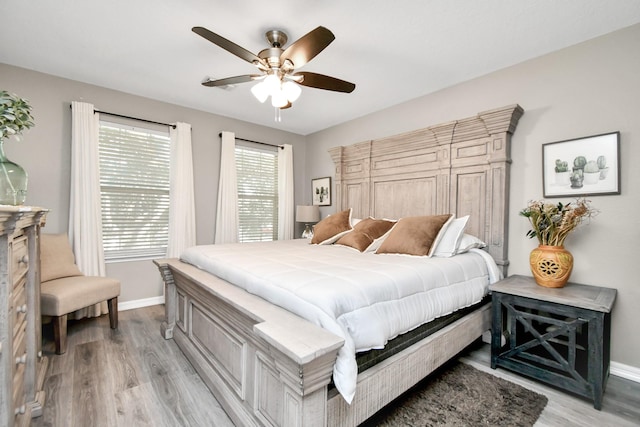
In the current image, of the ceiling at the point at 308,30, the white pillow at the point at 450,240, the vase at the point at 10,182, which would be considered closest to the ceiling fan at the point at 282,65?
the ceiling at the point at 308,30

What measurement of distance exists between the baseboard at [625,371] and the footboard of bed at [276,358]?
85 cm

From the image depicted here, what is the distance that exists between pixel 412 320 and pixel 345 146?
3129mm

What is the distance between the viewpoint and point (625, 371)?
6.81 feet

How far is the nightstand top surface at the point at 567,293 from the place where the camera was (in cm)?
178

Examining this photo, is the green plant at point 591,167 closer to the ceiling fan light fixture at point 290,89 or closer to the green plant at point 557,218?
the green plant at point 557,218

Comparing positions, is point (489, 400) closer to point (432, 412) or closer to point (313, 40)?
point (432, 412)

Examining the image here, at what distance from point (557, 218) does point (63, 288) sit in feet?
13.3

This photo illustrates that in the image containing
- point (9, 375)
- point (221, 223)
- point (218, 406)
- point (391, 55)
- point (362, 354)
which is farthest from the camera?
point (221, 223)

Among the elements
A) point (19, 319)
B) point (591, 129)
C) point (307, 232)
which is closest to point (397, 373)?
point (19, 319)

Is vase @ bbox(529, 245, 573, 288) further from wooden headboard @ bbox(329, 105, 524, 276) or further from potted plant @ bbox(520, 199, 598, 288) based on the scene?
wooden headboard @ bbox(329, 105, 524, 276)

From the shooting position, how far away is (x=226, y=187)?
4.07 m

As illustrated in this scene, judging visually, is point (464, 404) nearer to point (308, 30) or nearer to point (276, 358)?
point (276, 358)

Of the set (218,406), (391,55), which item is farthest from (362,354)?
(391,55)

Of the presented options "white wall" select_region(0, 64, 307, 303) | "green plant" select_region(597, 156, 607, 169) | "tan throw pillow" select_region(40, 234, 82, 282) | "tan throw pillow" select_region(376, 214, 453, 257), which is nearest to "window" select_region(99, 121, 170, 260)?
"white wall" select_region(0, 64, 307, 303)
